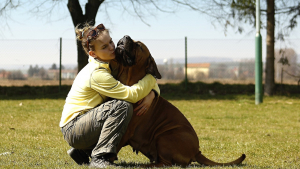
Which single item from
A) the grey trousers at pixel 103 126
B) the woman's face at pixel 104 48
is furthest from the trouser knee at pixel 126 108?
the woman's face at pixel 104 48

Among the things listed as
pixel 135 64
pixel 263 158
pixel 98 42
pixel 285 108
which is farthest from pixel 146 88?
pixel 285 108

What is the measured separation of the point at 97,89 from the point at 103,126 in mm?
332

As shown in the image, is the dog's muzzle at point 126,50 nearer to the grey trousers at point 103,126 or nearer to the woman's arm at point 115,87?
the woman's arm at point 115,87

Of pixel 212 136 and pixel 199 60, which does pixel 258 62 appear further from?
pixel 212 136

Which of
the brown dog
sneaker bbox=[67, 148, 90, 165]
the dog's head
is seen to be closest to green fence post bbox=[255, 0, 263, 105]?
the brown dog

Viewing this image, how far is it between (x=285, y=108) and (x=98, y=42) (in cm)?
832

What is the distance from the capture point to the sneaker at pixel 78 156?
12.0ft

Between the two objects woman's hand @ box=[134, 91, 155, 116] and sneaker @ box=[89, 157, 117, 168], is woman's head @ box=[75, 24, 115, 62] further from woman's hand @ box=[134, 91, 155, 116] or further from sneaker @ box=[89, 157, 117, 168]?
sneaker @ box=[89, 157, 117, 168]

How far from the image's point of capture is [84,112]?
334 centimetres

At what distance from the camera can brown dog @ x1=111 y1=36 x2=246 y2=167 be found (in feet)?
10.8

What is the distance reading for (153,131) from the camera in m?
3.36

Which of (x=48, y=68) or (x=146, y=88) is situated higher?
(x=146, y=88)

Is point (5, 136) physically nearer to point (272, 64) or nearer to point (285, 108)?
point (285, 108)

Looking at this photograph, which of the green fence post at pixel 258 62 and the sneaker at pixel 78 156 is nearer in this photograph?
the sneaker at pixel 78 156
